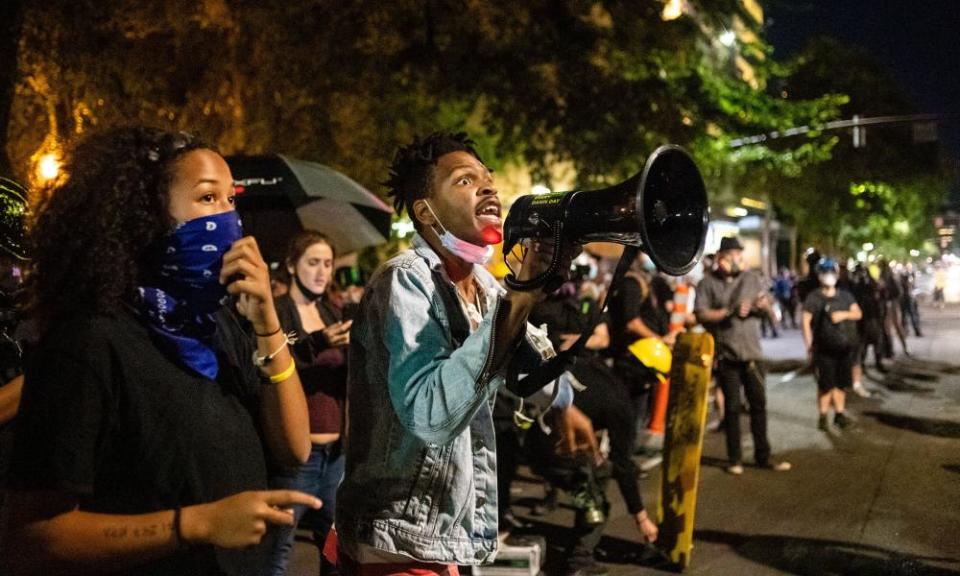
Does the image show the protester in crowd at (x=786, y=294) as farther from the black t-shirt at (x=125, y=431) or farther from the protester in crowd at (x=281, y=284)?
the black t-shirt at (x=125, y=431)

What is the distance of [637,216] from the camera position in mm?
1700

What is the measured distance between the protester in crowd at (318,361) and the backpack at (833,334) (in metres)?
6.40

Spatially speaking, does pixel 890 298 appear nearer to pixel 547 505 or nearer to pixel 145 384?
pixel 547 505

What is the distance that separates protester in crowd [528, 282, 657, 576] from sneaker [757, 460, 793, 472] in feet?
8.12

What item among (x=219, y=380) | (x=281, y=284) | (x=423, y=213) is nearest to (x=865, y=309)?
(x=281, y=284)

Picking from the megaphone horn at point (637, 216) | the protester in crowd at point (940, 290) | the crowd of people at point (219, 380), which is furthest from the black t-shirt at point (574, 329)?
the protester in crowd at point (940, 290)

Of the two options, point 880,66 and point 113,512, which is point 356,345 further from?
point 880,66

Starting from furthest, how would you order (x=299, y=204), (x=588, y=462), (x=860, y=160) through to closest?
(x=860, y=160)
(x=299, y=204)
(x=588, y=462)

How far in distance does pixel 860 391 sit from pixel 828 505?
605cm

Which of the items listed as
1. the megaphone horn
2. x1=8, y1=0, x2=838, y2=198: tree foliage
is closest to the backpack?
x1=8, y1=0, x2=838, y2=198: tree foliage

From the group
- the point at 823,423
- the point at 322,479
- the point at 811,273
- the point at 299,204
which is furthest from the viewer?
the point at 811,273

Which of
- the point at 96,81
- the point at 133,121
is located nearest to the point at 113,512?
the point at 133,121

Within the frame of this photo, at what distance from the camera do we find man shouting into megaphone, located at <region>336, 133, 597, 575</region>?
177cm

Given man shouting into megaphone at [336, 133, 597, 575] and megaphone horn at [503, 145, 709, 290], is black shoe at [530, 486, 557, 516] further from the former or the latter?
megaphone horn at [503, 145, 709, 290]
